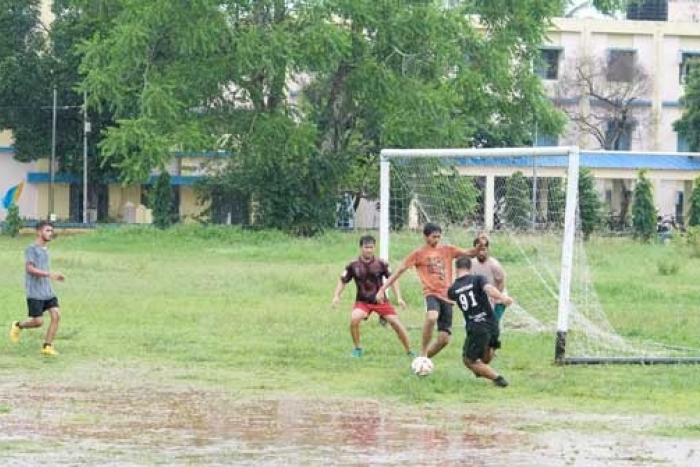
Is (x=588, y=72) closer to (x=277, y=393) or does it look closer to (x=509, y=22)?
(x=509, y=22)

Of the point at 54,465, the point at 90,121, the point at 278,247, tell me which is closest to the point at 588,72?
the point at 90,121

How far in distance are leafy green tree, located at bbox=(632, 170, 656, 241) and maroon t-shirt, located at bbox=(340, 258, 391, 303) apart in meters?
20.6

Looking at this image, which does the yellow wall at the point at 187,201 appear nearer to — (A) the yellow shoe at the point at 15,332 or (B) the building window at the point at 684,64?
(B) the building window at the point at 684,64

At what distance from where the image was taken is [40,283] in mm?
19188

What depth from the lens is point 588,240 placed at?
34594mm

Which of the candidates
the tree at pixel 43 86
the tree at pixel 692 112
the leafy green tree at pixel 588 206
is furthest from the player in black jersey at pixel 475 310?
the tree at pixel 692 112

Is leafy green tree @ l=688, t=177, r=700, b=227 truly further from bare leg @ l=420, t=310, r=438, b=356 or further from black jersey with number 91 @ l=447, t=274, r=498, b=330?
black jersey with number 91 @ l=447, t=274, r=498, b=330

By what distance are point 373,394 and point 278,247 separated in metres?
31.8

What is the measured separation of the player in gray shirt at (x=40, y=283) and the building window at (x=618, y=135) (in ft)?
207

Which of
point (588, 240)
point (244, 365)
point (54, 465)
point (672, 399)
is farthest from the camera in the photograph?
point (588, 240)

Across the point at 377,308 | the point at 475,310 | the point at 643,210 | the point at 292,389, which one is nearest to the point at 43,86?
the point at 643,210

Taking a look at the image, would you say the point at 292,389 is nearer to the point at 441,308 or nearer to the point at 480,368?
the point at 480,368

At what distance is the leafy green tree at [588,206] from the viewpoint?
35.0 metres

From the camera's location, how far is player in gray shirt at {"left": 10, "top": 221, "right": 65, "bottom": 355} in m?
18.8
